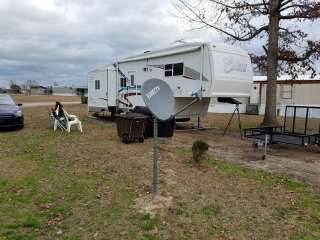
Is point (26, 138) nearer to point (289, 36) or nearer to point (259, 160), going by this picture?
point (259, 160)

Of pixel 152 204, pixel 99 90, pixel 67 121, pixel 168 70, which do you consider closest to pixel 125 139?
pixel 67 121

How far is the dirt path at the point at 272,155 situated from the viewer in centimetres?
736

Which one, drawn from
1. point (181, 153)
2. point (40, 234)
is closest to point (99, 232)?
point (40, 234)

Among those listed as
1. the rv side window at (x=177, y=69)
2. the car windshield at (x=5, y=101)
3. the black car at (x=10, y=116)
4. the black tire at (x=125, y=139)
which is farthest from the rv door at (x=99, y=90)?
the black tire at (x=125, y=139)

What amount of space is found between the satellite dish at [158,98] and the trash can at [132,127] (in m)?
4.68

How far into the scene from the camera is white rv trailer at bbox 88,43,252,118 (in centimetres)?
1151

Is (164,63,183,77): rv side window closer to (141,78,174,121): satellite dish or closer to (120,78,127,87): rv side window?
(120,78,127,87): rv side window

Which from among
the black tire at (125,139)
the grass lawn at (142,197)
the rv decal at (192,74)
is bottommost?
the grass lawn at (142,197)

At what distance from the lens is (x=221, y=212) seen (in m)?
5.02

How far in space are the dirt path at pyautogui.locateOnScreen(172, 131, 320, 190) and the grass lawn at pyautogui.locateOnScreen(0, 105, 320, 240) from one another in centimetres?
59

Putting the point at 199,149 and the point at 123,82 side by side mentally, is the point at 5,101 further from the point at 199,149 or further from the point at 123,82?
the point at 199,149

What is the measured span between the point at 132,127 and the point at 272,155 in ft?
12.5

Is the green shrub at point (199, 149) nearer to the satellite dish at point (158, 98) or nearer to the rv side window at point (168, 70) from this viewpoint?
the satellite dish at point (158, 98)

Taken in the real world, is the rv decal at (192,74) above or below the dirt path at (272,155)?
above
